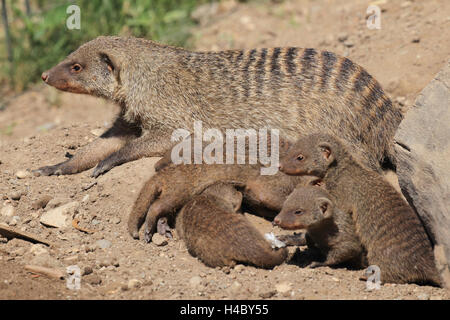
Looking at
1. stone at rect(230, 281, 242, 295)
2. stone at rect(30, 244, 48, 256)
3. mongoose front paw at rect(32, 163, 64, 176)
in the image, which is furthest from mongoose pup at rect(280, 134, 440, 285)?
mongoose front paw at rect(32, 163, 64, 176)

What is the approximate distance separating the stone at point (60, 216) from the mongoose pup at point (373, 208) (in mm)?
1356

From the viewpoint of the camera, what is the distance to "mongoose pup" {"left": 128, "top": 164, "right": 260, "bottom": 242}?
3770 mm

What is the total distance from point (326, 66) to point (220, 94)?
2.56 ft

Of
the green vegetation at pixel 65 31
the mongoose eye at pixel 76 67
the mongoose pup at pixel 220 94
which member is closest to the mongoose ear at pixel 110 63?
the mongoose pup at pixel 220 94

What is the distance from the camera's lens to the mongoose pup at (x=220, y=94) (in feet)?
14.0

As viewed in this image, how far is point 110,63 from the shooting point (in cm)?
437

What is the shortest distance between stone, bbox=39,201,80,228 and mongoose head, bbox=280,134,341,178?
1.35m

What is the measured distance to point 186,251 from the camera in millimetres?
3645

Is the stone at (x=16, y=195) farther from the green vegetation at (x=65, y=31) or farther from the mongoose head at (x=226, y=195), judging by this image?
the green vegetation at (x=65, y=31)

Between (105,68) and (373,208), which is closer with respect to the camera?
(373,208)

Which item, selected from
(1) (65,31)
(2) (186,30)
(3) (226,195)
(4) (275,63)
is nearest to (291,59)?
(4) (275,63)

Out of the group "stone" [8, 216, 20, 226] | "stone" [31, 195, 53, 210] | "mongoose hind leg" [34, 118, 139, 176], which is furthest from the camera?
"mongoose hind leg" [34, 118, 139, 176]

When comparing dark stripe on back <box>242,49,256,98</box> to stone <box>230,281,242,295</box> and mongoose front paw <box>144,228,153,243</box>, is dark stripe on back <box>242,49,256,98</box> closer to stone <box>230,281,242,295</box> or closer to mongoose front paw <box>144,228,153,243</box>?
mongoose front paw <box>144,228,153,243</box>

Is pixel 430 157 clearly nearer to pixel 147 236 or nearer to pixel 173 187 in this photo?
pixel 173 187
